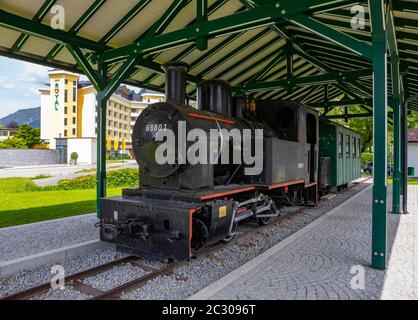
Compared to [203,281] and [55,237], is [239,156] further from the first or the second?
[55,237]

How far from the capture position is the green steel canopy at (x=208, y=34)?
5395 millimetres

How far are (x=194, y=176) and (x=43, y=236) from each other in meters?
3.29

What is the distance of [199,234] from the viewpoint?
4.85m

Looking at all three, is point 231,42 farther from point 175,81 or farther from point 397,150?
point 397,150

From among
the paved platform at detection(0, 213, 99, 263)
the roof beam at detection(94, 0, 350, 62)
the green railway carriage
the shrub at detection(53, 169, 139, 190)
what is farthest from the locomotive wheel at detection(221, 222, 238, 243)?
the shrub at detection(53, 169, 139, 190)

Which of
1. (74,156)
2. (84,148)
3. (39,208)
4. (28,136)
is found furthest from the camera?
(28,136)

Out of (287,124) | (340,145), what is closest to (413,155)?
(340,145)

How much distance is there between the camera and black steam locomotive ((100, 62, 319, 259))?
4.69 meters

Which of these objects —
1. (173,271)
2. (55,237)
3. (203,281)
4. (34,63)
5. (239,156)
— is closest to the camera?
(203,281)

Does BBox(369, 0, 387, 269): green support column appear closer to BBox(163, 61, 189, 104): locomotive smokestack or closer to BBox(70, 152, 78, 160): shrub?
BBox(163, 61, 189, 104): locomotive smokestack

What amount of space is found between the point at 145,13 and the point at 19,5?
2362 millimetres

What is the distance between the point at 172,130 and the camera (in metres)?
5.07

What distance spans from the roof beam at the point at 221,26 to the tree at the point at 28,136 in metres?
43.9
